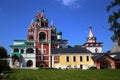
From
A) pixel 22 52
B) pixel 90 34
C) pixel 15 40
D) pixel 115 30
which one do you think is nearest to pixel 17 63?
pixel 22 52

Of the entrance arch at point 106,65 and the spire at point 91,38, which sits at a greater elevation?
the spire at point 91,38

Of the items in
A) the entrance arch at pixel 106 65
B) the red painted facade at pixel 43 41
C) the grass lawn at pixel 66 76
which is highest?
the red painted facade at pixel 43 41

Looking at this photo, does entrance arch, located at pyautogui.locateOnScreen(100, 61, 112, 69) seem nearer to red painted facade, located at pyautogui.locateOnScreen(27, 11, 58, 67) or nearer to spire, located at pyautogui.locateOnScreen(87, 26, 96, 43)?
red painted facade, located at pyautogui.locateOnScreen(27, 11, 58, 67)

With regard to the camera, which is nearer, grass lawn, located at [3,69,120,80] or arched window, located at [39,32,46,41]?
grass lawn, located at [3,69,120,80]

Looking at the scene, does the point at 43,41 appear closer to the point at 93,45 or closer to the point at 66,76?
the point at 93,45

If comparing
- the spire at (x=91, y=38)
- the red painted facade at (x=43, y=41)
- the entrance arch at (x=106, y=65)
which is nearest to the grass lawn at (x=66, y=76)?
the entrance arch at (x=106, y=65)

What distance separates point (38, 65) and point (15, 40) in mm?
15847

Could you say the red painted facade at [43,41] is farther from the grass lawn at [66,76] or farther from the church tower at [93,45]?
the grass lawn at [66,76]

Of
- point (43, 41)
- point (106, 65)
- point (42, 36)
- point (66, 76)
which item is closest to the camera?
point (66, 76)

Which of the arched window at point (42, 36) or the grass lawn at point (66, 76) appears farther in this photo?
the arched window at point (42, 36)

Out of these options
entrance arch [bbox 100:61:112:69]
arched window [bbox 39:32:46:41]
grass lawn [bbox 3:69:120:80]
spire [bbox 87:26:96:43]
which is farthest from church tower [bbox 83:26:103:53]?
grass lawn [bbox 3:69:120:80]

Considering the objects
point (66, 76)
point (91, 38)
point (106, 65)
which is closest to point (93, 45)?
point (91, 38)

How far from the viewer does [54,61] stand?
77.7 meters

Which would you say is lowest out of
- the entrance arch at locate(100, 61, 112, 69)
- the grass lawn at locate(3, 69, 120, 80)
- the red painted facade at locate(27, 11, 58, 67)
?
the grass lawn at locate(3, 69, 120, 80)
